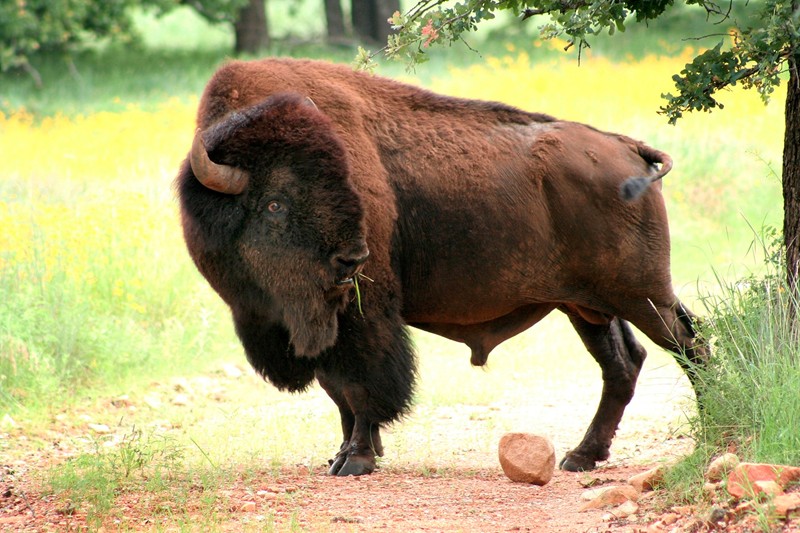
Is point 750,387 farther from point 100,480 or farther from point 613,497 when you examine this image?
point 100,480

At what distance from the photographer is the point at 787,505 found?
3.64 m

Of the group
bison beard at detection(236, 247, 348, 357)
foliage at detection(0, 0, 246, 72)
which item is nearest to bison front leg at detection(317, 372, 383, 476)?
bison beard at detection(236, 247, 348, 357)

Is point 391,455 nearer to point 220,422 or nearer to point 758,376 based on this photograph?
point 220,422

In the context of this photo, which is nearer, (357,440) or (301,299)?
(301,299)

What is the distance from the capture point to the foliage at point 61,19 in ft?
73.6

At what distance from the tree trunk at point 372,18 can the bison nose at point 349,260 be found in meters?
23.1

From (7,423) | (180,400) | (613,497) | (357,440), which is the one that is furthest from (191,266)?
(613,497)

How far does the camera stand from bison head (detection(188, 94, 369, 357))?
520cm

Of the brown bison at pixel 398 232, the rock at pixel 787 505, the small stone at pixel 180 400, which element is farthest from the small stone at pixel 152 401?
the rock at pixel 787 505

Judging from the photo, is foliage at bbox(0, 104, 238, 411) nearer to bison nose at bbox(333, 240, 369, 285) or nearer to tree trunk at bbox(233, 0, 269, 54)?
bison nose at bbox(333, 240, 369, 285)

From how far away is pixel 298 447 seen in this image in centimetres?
678

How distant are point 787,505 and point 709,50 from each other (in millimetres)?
2464

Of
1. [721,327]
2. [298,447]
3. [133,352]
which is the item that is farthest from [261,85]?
[133,352]

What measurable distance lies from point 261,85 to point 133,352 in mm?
3657
